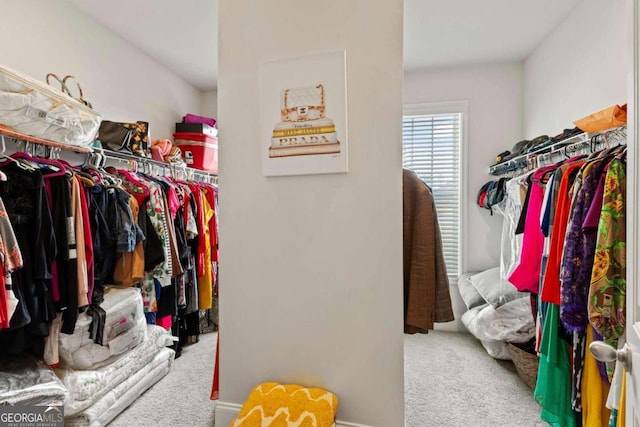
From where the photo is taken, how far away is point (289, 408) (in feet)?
4.55

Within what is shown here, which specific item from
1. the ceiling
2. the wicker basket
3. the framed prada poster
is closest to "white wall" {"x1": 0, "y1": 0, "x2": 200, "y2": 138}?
the ceiling

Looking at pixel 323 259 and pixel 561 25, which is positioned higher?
pixel 561 25

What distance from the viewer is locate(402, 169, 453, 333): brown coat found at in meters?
1.50

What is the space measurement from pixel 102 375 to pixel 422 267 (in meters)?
1.82

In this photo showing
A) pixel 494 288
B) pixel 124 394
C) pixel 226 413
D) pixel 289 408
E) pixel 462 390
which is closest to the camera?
pixel 289 408

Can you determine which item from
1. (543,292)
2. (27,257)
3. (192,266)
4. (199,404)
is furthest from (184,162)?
(543,292)

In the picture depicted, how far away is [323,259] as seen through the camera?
1.52 meters

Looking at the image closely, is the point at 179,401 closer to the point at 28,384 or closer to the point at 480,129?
the point at 28,384

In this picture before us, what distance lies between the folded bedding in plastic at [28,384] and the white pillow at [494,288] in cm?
285

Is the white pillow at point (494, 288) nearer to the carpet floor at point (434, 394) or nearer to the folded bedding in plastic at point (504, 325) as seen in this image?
the folded bedding in plastic at point (504, 325)

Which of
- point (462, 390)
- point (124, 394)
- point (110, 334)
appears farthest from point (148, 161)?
point (462, 390)

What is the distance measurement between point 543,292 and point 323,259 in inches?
43.0

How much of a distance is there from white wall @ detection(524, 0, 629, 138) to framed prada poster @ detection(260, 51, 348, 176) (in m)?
1.35

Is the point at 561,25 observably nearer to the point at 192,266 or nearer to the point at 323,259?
the point at 323,259
